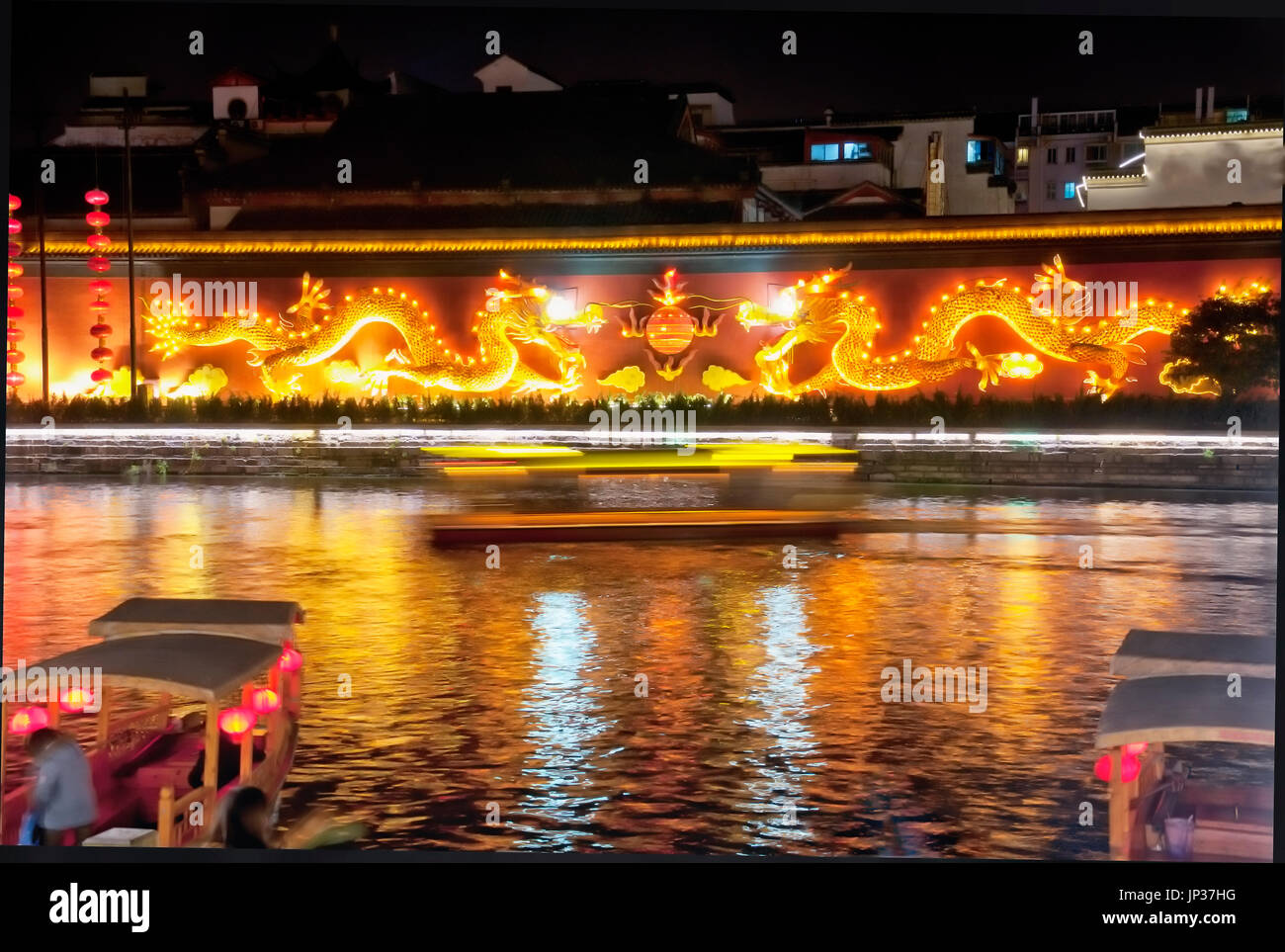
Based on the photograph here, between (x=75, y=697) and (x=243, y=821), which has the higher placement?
(x=75, y=697)

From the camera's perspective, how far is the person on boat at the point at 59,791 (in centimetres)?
490

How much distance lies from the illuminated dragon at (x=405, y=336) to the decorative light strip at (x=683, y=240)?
0.70 metres

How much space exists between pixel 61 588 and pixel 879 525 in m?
7.09

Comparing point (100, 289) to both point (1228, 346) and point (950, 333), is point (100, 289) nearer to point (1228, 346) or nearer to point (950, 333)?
point (950, 333)

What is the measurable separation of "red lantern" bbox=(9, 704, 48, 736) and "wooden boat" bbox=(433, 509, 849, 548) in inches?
271

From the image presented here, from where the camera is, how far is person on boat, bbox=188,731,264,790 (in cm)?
551

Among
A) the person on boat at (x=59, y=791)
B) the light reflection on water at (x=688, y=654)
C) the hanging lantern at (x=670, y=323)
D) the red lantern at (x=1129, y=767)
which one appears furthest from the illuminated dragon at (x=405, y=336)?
the red lantern at (x=1129, y=767)

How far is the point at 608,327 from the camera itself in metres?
22.2

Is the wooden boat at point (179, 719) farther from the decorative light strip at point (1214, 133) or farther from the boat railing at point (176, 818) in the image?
the decorative light strip at point (1214, 133)

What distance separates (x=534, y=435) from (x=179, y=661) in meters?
15.1

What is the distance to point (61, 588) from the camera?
1012cm

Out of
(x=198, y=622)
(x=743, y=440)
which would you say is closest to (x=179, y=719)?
(x=198, y=622)

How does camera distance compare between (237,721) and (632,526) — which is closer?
(237,721)
